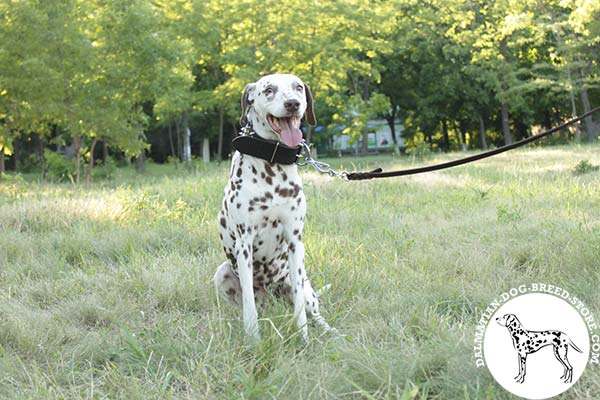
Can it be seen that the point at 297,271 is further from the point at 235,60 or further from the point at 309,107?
the point at 235,60

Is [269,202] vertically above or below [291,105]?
below

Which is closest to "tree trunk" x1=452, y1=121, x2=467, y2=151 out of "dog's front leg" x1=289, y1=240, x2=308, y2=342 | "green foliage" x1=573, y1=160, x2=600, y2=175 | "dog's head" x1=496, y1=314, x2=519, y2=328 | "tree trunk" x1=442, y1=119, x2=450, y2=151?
"tree trunk" x1=442, y1=119, x2=450, y2=151

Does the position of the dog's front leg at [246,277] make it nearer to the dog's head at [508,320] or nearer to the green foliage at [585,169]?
the dog's head at [508,320]

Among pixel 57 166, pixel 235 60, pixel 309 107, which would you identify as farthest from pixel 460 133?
pixel 309 107

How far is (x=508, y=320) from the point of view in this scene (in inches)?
116

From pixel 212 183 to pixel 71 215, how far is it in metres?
3.28

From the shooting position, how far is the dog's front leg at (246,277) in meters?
3.69

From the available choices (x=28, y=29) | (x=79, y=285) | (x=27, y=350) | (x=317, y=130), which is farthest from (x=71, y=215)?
(x=317, y=130)

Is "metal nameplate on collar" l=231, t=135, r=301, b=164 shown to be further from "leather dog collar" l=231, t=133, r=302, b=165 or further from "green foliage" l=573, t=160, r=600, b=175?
"green foliage" l=573, t=160, r=600, b=175

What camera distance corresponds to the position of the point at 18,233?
6.65 meters

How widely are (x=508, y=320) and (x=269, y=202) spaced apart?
1.56 m

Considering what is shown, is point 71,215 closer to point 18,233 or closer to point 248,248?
point 18,233

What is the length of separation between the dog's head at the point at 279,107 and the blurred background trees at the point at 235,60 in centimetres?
1362

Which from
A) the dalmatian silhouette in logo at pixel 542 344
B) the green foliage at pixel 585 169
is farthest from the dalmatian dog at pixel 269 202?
the green foliage at pixel 585 169
